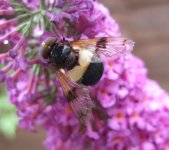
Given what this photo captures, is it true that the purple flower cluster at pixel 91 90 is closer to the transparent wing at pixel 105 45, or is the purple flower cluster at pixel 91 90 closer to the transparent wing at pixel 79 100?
the transparent wing at pixel 105 45

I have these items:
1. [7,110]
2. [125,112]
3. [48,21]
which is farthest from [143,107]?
[7,110]

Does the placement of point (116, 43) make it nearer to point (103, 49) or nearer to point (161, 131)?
point (103, 49)

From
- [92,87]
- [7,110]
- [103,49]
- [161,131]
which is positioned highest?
[103,49]

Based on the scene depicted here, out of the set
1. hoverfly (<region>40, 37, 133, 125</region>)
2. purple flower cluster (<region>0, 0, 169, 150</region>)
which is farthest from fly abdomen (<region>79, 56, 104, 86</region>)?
purple flower cluster (<region>0, 0, 169, 150</region>)

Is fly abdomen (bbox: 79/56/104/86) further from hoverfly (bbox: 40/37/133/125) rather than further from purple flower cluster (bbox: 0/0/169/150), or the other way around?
purple flower cluster (bbox: 0/0/169/150)

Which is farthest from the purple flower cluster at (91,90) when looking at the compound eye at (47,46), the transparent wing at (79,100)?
the transparent wing at (79,100)

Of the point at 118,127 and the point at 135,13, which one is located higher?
the point at 135,13
